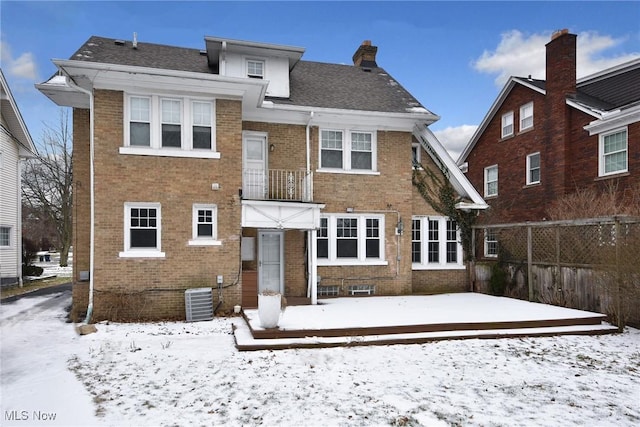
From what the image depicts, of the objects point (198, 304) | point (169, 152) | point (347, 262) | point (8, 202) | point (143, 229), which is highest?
point (169, 152)

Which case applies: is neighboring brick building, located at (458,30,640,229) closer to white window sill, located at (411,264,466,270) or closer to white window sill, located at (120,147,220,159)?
white window sill, located at (411,264,466,270)

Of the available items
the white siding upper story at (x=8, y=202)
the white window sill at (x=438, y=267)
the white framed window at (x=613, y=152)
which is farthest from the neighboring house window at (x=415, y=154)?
the white siding upper story at (x=8, y=202)

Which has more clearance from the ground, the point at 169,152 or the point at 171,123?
the point at 171,123

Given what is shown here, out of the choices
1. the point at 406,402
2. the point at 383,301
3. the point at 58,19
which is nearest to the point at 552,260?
the point at 383,301

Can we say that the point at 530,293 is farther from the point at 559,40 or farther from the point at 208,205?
the point at 559,40

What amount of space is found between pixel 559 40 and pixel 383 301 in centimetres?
1343

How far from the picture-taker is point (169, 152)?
35.9 ft

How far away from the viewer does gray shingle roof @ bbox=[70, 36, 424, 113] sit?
12.8 m

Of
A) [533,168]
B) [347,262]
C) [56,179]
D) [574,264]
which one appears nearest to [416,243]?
[347,262]

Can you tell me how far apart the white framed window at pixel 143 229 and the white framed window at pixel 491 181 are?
17.2 m

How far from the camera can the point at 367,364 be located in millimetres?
7195

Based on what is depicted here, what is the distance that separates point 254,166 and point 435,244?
678 centimetres

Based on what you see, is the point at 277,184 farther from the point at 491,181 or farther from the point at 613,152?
the point at 491,181

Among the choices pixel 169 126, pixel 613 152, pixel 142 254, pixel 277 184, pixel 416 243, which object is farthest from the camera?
pixel 613 152
